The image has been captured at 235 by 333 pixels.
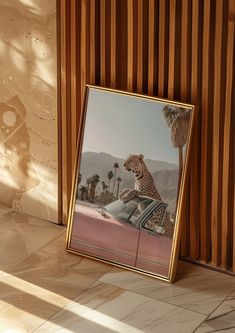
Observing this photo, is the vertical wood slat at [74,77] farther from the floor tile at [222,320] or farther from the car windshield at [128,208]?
the floor tile at [222,320]

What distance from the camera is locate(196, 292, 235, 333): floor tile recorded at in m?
2.91

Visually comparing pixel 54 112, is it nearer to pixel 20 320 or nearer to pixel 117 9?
pixel 117 9

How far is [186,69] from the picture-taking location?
3086 mm

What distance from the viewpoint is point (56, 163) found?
3.62m

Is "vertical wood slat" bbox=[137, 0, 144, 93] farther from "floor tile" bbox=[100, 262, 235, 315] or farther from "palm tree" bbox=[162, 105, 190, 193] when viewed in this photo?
"floor tile" bbox=[100, 262, 235, 315]

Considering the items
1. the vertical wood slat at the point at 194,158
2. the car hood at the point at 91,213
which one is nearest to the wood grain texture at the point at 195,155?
the vertical wood slat at the point at 194,158

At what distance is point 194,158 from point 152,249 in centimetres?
41

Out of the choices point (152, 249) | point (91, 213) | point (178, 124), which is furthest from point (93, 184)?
point (178, 124)

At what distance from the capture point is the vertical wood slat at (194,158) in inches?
118

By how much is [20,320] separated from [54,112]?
3.26 feet

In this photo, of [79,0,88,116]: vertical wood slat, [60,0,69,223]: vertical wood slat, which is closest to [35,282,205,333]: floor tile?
[60,0,69,223]: vertical wood slat

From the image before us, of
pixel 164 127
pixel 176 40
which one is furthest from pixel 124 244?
pixel 176 40

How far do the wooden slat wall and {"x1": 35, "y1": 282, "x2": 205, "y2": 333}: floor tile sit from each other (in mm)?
383

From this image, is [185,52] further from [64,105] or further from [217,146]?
[64,105]
